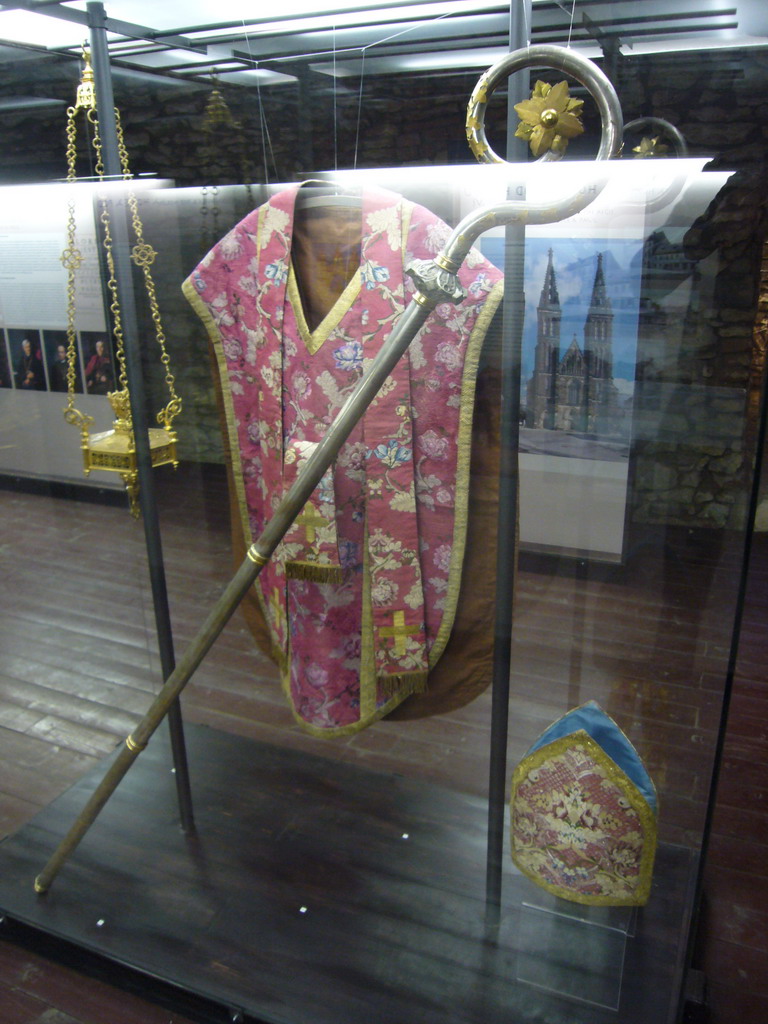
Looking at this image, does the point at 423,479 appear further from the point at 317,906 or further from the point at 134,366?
the point at 317,906

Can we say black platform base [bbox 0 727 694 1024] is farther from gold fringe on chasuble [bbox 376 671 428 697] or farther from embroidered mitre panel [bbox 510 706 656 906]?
gold fringe on chasuble [bbox 376 671 428 697]

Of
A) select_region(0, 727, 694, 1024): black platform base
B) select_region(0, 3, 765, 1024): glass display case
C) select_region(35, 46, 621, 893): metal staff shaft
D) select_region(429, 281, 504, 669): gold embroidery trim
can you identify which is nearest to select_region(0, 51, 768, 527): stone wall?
select_region(0, 3, 765, 1024): glass display case

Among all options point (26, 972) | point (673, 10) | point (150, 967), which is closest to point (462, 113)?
point (673, 10)

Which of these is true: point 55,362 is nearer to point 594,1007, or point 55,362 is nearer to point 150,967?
point 150,967

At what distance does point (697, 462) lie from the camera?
1463 mm

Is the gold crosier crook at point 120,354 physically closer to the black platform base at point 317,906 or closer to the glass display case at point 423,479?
the glass display case at point 423,479

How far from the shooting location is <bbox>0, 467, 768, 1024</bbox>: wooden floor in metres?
1.63

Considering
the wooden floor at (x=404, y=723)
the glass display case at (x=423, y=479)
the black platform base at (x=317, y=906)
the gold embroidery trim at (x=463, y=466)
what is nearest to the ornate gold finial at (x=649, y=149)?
the glass display case at (x=423, y=479)

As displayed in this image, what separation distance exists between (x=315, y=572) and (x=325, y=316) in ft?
1.45

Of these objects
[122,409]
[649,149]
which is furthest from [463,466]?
[122,409]

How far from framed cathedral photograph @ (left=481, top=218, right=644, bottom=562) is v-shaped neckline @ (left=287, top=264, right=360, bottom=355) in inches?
8.9

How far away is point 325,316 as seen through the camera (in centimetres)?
149

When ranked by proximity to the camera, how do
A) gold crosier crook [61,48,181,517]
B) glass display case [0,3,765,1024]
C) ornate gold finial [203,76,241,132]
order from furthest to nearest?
gold crosier crook [61,48,181,517]
ornate gold finial [203,76,241,132]
glass display case [0,3,765,1024]

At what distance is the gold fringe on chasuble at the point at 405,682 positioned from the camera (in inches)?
63.2
